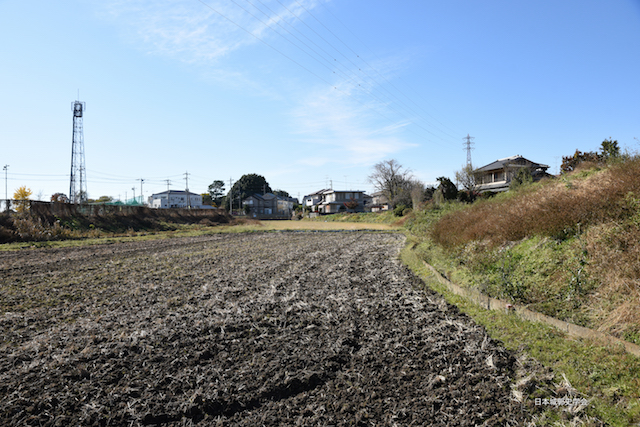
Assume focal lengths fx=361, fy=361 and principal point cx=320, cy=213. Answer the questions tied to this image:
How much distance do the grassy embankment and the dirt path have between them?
2.47 ft

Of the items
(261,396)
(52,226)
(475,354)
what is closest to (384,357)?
(475,354)

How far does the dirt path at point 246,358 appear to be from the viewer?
3855 mm

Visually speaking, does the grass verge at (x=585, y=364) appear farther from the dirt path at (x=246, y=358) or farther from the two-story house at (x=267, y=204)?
the two-story house at (x=267, y=204)

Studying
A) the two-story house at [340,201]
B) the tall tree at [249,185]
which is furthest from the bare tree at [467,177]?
the tall tree at [249,185]

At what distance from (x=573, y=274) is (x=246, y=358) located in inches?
227

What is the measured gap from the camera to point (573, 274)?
6387mm

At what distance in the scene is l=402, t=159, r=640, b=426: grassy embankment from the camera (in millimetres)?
4270

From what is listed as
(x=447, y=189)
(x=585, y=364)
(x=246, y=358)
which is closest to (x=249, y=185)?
(x=447, y=189)

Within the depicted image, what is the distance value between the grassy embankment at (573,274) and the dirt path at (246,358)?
75 cm

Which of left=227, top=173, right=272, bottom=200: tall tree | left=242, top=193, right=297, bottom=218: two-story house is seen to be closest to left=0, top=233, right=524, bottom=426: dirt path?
left=242, top=193, right=297, bottom=218: two-story house

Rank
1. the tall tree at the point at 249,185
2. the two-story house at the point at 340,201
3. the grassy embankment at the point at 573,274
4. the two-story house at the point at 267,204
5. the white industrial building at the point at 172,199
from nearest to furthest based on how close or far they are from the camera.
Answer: the grassy embankment at the point at 573,274
the two-story house at the point at 340,201
the two-story house at the point at 267,204
the white industrial building at the point at 172,199
the tall tree at the point at 249,185

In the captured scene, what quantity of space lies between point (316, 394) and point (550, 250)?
6.08 metres

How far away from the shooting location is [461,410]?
3.80m

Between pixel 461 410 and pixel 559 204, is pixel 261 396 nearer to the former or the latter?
pixel 461 410
